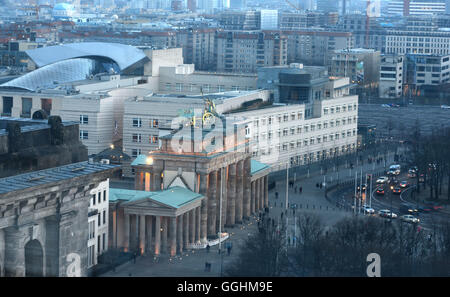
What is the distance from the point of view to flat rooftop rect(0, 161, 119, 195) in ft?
77.2

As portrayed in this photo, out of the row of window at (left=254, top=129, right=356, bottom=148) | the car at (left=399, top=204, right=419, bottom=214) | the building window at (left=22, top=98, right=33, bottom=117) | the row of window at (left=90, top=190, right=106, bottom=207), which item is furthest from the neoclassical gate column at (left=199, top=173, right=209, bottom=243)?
the building window at (left=22, top=98, right=33, bottom=117)

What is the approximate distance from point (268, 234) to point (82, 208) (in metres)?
11.5

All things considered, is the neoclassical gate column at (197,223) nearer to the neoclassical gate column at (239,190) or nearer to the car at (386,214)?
the neoclassical gate column at (239,190)

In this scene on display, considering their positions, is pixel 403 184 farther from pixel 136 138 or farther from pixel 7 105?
pixel 7 105

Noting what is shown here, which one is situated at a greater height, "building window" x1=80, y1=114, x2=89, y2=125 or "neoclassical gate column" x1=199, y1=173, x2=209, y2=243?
"building window" x1=80, y1=114, x2=89, y2=125

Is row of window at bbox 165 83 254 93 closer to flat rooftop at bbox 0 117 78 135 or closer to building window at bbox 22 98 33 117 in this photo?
building window at bbox 22 98 33 117

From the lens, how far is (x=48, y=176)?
24688mm

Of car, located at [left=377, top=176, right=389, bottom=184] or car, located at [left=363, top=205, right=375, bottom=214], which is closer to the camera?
→ car, located at [left=363, top=205, right=375, bottom=214]

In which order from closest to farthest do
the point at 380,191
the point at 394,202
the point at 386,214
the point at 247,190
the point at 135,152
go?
the point at 247,190 < the point at 386,214 < the point at 394,202 < the point at 380,191 < the point at 135,152

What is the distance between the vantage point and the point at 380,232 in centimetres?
3712

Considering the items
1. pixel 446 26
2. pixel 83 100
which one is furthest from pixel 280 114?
pixel 446 26

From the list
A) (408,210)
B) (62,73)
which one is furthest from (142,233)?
(62,73)

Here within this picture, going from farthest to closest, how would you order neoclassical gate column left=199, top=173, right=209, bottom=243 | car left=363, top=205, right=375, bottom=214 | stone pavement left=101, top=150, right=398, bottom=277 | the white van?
the white van, car left=363, top=205, right=375, bottom=214, neoclassical gate column left=199, top=173, right=209, bottom=243, stone pavement left=101, top=150, right=398, bottom=277
